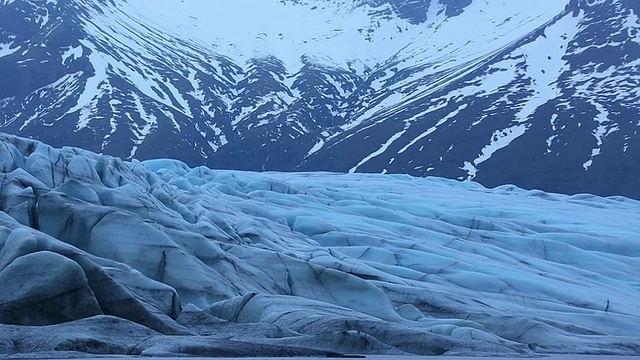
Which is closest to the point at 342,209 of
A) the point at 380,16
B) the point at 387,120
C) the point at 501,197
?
the point at 501,197

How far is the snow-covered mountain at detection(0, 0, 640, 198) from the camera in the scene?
10562 cm

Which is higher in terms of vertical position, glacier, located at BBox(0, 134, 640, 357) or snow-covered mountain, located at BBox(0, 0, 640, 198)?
glacier, located at BBox(0, 134, 640, 357)

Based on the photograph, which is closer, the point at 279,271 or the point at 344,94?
the point at 279,271

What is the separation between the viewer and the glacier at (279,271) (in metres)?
12.3

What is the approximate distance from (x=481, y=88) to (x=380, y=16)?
7459cm

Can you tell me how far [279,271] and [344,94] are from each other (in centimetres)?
12682

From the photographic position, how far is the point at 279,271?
18500mm

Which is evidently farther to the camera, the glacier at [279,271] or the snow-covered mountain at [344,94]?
the snow-covered mountain at [344,94]

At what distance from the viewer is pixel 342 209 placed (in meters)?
29.5

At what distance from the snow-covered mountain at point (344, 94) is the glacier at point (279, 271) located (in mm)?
69037

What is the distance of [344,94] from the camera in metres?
144

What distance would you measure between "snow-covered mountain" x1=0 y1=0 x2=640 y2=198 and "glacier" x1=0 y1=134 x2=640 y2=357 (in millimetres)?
69037

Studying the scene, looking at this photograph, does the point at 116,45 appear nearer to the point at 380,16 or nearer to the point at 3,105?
the point at 3,105

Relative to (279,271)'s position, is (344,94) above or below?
below
